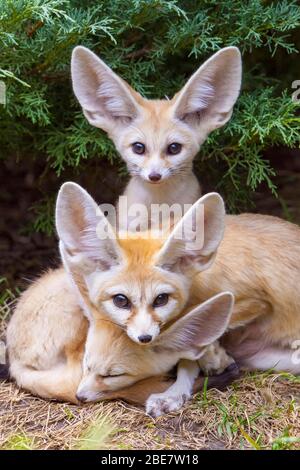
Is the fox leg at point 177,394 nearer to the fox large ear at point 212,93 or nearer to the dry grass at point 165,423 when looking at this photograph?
the dry grass at point 165,423

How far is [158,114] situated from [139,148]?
0.67 feet

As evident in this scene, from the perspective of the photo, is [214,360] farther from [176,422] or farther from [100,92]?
[100,92]

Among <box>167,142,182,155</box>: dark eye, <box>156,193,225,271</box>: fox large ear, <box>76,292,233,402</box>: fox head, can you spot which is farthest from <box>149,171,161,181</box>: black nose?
<box>76,292,233,402</box>: fox head

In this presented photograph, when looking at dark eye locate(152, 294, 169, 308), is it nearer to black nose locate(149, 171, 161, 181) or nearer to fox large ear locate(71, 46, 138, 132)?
black nose locate(149, 171, 161, 181)

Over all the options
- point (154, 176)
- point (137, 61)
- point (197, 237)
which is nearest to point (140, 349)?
point (197, 237)

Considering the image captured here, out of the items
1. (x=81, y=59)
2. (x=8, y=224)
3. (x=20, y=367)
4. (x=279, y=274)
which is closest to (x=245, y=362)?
(x=279, y=274)

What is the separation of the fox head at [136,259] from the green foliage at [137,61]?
102cm

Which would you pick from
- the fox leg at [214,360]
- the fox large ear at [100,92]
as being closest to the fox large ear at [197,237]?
the fox leg at [214,360]

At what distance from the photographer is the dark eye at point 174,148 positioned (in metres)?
4.22

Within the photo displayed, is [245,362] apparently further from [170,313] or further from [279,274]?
[170,313]
